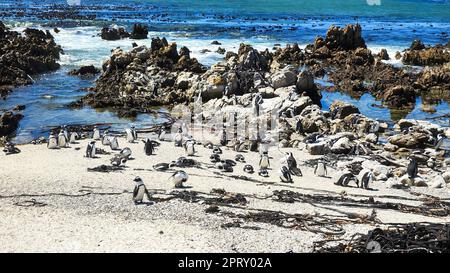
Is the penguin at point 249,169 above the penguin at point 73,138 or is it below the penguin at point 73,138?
above

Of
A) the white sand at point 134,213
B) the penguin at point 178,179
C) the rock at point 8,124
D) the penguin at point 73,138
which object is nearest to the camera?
the white sand at point 134,213

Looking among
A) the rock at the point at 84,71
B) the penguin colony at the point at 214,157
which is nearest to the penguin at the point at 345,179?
the penguin colony at the point at 214,157

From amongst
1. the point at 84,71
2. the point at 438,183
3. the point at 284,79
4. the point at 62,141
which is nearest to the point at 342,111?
the point at 284,79

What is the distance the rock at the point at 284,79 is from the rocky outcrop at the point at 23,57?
15.6 m

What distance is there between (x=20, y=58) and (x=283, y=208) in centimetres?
2891

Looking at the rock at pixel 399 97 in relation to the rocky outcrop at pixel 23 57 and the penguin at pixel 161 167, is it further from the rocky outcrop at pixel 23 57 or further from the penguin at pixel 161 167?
the rocky outcrop at pixel 23 57

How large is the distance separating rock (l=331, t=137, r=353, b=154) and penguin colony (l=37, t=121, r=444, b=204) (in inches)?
50.6

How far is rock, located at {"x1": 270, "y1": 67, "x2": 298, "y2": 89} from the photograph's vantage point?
27297 mm

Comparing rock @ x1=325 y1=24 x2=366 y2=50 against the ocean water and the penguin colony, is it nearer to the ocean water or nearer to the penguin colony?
the ocean water

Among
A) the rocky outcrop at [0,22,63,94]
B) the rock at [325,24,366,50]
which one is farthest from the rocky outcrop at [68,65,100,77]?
the rock at [325,24,366,50]

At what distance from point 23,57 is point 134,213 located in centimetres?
2785

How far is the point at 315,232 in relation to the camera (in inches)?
429

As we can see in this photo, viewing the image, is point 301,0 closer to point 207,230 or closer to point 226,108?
point 226,108

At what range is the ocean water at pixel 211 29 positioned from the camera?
2692cm
